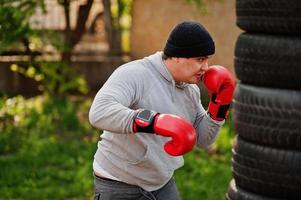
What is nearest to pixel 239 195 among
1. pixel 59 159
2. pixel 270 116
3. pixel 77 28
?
pixel 270 116

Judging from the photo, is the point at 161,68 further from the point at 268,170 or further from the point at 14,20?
the point at 14,20

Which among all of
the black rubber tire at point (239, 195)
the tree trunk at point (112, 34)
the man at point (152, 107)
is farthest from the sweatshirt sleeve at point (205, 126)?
the tree trunk at point (112, 34)

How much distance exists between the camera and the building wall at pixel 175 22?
12.3 meters

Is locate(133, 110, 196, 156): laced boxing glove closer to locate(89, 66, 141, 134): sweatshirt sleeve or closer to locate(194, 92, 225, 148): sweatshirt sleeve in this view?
locate(89, 66, 141, 134): sweatshirt sleeve

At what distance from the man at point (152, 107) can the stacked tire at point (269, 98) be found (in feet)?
1.15

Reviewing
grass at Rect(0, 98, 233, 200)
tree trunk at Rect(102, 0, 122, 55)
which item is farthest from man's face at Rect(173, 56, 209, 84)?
tree trunk at Rect(102, 0, 122, 55)

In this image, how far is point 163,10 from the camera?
1287 cm

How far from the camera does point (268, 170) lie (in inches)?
140

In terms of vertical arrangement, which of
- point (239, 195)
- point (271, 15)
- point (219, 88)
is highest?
point (271, 15)

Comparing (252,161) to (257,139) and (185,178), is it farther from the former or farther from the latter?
(185,178)

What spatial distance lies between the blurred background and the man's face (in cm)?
284

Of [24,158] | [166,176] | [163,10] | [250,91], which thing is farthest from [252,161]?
[163,10]

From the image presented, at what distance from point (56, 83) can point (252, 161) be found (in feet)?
24.6

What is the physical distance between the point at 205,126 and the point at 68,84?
6448mm
